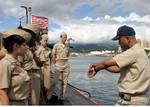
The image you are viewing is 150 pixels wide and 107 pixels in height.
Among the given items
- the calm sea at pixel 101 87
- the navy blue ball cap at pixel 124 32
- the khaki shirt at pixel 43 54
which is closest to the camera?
the navy blue ball cap at pixel 124 32

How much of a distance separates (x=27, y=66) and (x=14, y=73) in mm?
2629

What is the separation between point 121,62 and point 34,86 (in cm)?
322

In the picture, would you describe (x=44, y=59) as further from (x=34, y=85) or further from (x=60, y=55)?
(x=60, y=55)

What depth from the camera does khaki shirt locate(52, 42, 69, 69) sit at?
11.3 metres

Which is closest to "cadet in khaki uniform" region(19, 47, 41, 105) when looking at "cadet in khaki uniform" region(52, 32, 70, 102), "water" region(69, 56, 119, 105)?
"cadet in khaki uniform" region(52, 32, 70, 102)

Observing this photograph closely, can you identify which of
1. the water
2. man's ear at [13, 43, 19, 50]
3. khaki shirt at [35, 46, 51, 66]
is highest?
man's ear at [13, 43, 19, 50]

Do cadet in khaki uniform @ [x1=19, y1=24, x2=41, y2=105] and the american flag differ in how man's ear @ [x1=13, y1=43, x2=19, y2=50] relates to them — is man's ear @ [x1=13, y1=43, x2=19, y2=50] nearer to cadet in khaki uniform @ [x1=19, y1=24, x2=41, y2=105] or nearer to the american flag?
cadet in khaki uniform @ [x1=19, y1=24, x2=41, y2=105]

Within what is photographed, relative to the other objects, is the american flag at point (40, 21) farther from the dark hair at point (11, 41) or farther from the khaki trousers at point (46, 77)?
the dark hair at point (11, 41)

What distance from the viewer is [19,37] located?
511 cm

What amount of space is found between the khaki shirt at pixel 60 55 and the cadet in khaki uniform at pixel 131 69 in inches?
230

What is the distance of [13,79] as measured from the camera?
4938 millimetres

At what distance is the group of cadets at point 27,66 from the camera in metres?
4.90

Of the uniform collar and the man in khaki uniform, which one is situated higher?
the uniform collar

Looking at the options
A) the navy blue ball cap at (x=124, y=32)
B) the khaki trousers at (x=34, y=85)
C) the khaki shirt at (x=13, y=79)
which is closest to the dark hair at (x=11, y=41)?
the khaki shirt at (x=13, y=79)
